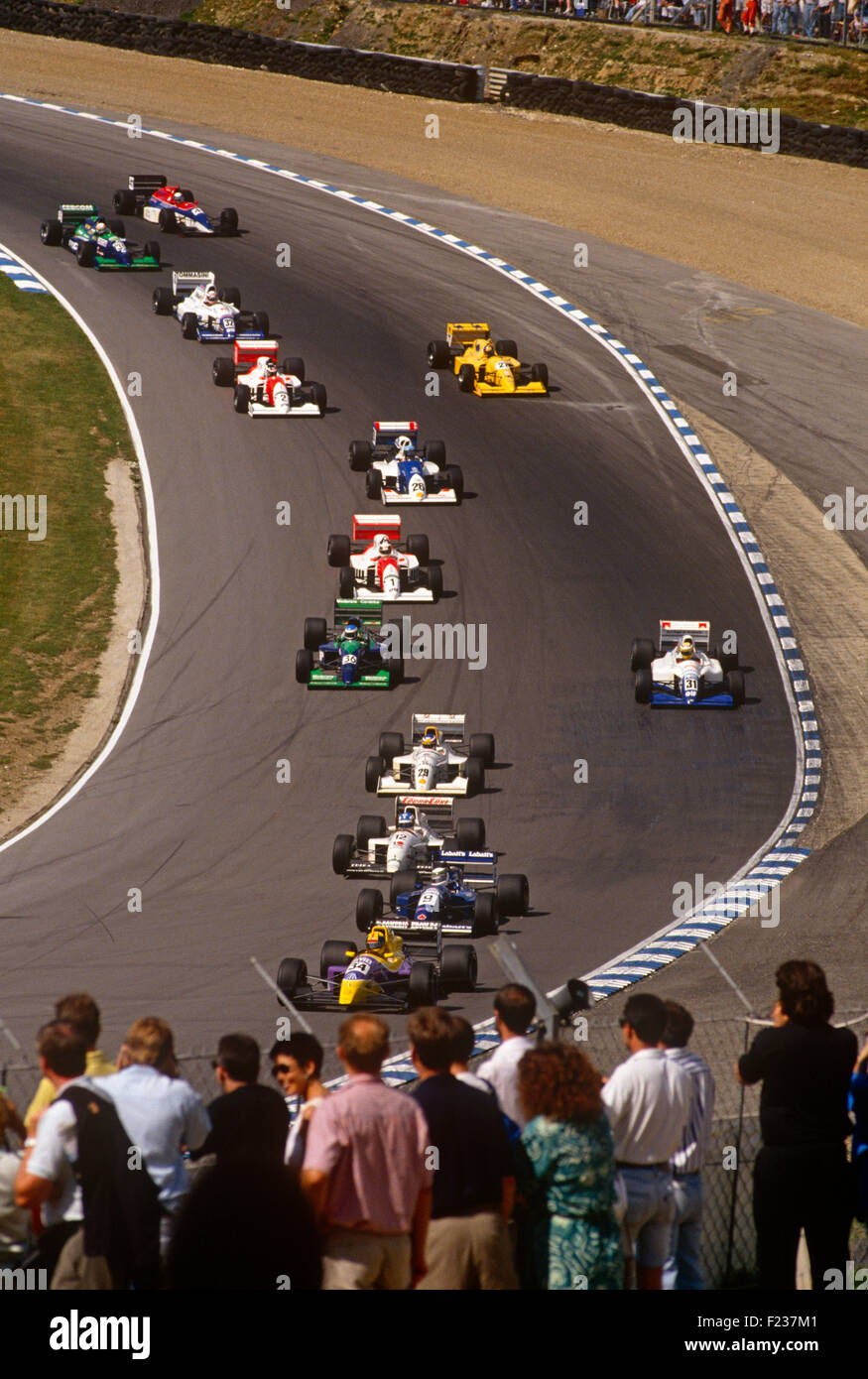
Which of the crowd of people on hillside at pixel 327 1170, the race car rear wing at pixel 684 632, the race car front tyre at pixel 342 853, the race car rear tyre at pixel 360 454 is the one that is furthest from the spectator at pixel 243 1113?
the race car rear tyre at pixel 360 454

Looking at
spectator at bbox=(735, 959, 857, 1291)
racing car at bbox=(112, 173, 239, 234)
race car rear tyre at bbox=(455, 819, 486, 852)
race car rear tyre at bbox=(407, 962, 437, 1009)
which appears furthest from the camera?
racing car at bbox=(112, 173, 239, 234)

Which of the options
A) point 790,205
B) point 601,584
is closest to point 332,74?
point 790,205

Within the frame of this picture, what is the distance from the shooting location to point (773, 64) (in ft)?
151

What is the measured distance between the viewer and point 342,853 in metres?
18.3

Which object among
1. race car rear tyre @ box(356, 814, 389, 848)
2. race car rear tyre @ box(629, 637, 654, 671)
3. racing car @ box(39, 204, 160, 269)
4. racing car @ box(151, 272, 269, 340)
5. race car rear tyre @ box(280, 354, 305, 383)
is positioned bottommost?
race car rear tyre @ box(356, 814, 389, 848)

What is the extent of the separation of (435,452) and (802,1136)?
22620 mm

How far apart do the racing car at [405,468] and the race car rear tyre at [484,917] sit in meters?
13.1

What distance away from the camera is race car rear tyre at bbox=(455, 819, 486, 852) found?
18547 millimetres

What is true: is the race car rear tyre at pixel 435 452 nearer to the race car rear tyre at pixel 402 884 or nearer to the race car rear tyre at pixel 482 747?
the race car rear tyre at pixel 482 747

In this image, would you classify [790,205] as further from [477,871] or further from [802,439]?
[477,871]

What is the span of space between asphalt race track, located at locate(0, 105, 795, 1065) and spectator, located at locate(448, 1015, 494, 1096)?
723 cm

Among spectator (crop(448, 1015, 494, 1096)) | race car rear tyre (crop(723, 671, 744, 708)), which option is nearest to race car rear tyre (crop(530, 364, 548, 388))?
race car rear tyre (crop(723, 671, 744, 708))

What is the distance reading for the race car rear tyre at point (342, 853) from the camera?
1831 centimetres

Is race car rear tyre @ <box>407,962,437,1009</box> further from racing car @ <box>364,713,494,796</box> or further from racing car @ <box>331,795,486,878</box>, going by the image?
racing car @ <box>364,713,494,796</box>
